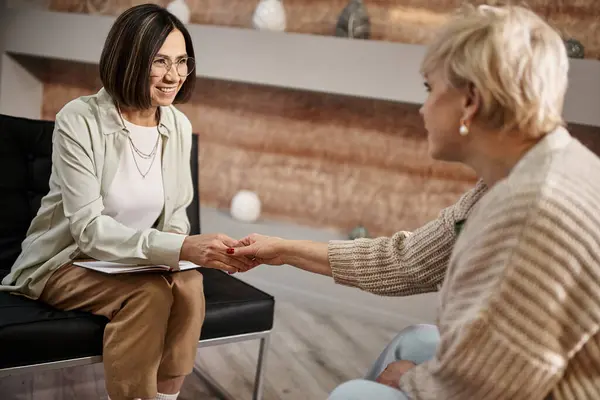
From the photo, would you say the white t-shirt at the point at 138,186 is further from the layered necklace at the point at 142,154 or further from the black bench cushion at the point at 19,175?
the black bench cushion at the point at 19,175

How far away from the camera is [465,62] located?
1207 mm

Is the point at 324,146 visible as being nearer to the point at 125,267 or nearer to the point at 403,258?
the point at 125,267

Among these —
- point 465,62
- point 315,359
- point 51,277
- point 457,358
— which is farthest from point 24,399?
point 465,62

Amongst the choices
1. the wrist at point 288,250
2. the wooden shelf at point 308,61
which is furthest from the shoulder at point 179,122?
the wooden shelf at point 308,61

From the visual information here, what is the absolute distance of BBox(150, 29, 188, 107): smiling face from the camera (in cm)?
210

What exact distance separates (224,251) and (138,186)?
33 centimetres

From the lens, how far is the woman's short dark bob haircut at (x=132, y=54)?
6.70ft

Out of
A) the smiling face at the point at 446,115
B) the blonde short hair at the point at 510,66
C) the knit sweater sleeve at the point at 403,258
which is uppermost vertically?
the blonde short hair at the point at 510,66

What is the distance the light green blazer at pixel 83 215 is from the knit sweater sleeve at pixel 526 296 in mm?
998

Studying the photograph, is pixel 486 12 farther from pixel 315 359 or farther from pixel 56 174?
pixel 315 359

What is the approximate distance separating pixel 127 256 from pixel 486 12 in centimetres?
112

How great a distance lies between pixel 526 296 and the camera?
109 centimetres

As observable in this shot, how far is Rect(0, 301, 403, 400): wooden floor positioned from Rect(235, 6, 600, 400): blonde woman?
132cm

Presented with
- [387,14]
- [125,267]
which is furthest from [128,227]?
[387,14]
